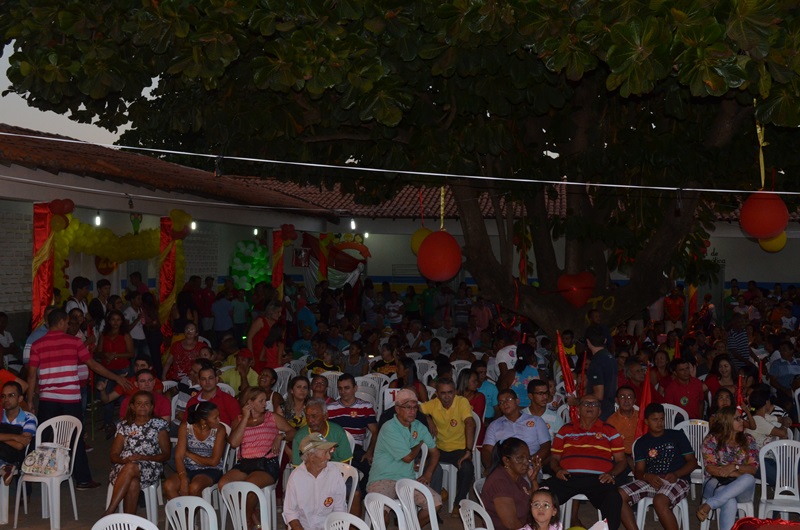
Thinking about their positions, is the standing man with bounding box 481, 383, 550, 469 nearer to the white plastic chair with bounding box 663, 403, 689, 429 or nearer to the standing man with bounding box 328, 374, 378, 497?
the standing man with bounding box 328, 374, 378, 497

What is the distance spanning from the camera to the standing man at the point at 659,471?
24.0 ft

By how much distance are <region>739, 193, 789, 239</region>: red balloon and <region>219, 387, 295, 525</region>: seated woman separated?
433 centimetres

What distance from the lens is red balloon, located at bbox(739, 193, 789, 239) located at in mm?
8438

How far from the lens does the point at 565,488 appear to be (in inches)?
293

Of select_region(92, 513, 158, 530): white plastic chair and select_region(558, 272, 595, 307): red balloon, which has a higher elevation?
select_region(558, 272, 595, 307): red balloon

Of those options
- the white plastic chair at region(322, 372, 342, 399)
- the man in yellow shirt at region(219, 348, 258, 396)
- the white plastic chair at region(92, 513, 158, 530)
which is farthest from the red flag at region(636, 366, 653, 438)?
the white plastic chair at region(92, 513, 158, 530)

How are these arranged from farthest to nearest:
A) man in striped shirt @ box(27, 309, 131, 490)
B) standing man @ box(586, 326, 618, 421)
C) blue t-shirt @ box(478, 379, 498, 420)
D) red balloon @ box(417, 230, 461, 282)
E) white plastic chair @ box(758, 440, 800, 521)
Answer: blue t-shirt @ box(478, 379, 498, 420)
red balloon @ box(417, 230, 461, 282)
standing man @ box(586, 326, 618, 421)
man in striped shirt @ box(27, 309, 131, 490)
white plastic chair @ box(758, 440, 800, 521)

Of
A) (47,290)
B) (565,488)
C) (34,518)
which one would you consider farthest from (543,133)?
(34,518)

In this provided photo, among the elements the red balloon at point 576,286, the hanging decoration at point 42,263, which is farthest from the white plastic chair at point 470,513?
the hanging decoration at point 42,263

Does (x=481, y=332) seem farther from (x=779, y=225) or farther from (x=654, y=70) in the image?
(x=654, y=70)

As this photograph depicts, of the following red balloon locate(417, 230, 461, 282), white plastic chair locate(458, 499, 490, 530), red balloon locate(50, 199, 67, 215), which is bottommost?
white plastic chair locate(458, 499, 490, 530)

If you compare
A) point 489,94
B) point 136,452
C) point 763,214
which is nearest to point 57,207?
point 136,452

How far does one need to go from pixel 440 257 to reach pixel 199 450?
9.87ft

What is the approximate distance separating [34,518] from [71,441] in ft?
2.57
